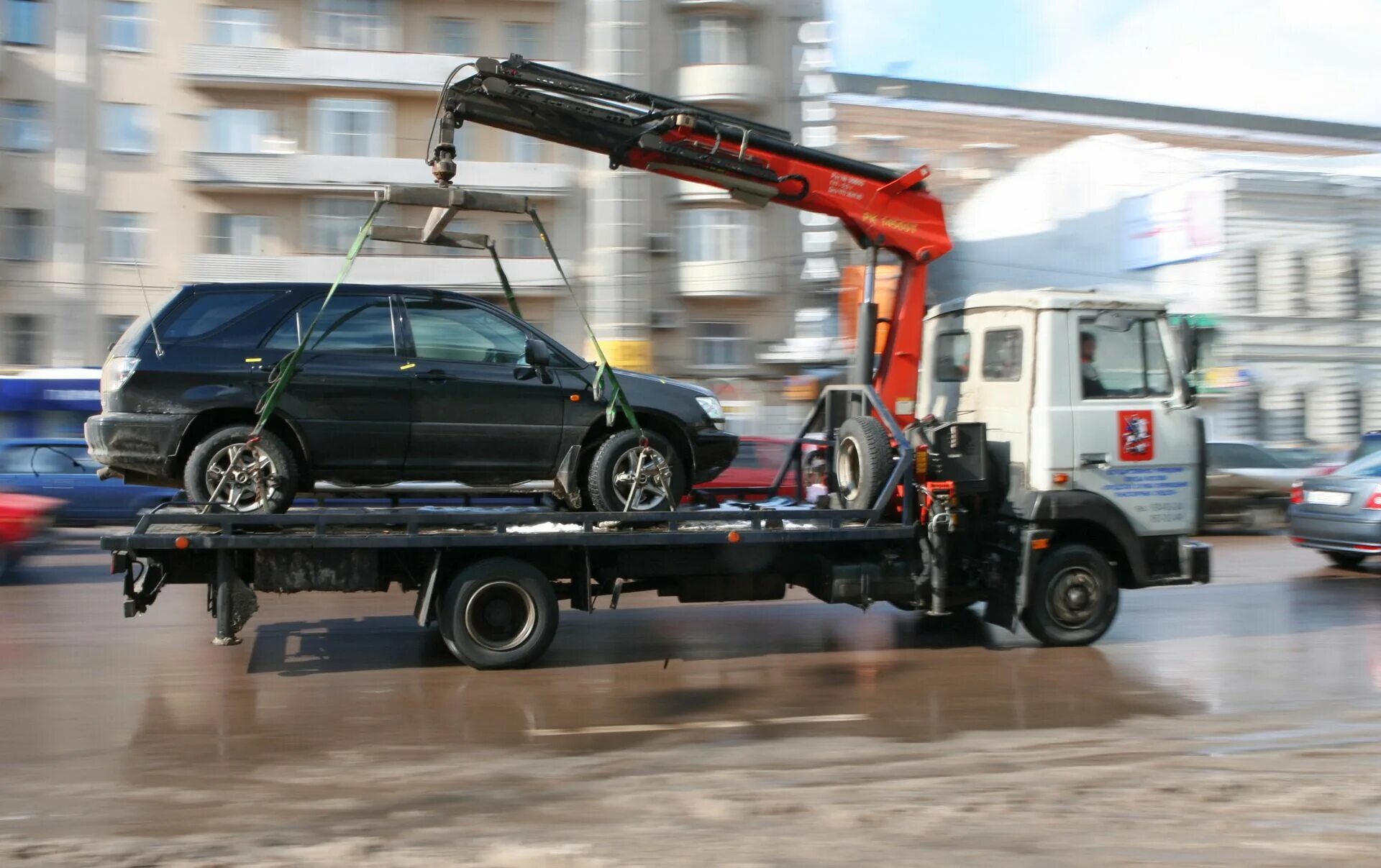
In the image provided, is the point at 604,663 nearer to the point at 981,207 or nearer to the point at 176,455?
the point at 176,455

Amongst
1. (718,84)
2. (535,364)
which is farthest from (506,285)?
(718,84)

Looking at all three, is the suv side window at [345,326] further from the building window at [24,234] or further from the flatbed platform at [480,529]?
the building window at [24,234]

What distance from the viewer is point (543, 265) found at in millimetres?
30641

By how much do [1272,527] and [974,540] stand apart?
38.6 feet

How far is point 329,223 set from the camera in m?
30.7

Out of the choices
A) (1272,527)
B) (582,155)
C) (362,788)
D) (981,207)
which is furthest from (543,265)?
(362,788)

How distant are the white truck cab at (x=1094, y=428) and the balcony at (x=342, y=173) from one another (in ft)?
73.9

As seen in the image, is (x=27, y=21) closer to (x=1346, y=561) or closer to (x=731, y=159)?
(x=731, y=159)

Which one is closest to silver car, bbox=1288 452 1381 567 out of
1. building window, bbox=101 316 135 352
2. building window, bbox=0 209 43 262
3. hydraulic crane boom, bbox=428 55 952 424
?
hydraulic crane boom, bbox=428 55 952 424

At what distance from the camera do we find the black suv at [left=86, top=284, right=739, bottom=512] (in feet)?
25.0

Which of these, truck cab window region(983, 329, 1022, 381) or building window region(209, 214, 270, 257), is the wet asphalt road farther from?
building window region(209, 214, 270, 257)

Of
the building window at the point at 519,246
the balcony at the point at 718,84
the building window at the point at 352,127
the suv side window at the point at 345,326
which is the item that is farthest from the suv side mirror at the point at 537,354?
the balcony at the point at 718,84

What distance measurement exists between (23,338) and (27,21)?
25.6 ft

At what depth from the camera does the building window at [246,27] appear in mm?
30656
